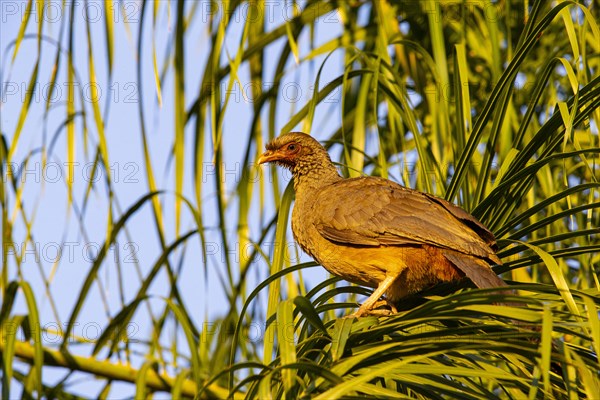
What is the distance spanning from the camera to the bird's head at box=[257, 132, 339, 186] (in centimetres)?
460

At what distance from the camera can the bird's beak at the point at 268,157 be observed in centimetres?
455

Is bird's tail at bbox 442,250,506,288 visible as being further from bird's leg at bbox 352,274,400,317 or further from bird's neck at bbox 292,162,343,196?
bird's neck at bbox 292,162,343,196

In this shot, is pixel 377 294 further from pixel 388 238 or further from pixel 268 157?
pixel 268 157

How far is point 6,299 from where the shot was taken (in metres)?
3.22

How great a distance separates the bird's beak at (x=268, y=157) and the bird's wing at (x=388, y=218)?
0.40m

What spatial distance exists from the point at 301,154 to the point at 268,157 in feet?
0.61

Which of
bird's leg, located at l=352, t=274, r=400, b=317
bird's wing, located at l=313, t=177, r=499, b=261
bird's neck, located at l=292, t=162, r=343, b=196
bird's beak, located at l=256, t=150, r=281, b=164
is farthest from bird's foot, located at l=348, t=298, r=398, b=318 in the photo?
bird's beak, located at l=256, t=150, r=281, b=164

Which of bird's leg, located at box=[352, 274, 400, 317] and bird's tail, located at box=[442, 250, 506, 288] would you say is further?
bird's leg, located at box=[352, 274, 400, 317]

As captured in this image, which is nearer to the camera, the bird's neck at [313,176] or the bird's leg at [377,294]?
the bird's leg at [377,294]

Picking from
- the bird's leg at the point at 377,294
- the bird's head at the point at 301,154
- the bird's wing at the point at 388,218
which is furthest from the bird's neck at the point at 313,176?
the bird's leg at the point at 377,294

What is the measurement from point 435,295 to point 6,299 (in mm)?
1638

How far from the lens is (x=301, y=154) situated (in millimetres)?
4645

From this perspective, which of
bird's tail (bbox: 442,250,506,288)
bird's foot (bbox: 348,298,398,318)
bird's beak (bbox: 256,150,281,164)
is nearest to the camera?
bird's tail (bbox: 442,250,506,288)

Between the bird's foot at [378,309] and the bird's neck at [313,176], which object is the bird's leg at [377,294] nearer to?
the bird's foot at [378,309]
